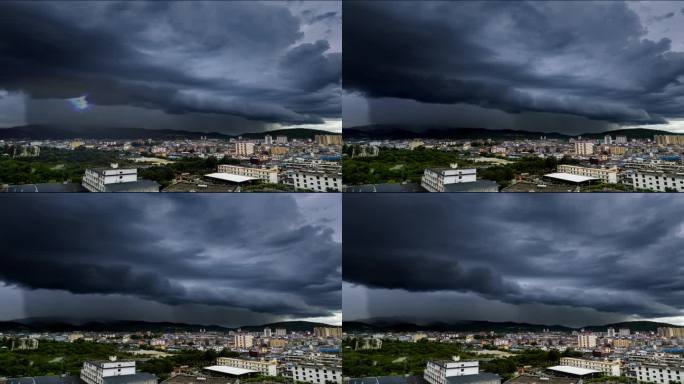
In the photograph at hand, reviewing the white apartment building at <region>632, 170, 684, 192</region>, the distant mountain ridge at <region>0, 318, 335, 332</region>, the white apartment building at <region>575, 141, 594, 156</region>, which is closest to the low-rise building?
the distant mountain ridge at <region>0, 318, 335, 332</region>

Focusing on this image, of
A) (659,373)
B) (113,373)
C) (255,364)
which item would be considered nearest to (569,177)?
(659,373)

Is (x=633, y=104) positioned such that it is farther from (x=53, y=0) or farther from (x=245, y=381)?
(x=53, y=0)

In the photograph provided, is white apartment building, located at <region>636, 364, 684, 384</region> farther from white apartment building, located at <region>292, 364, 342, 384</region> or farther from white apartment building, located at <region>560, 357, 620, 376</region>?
white apartment building, located at <region>292, 364, 342, 384</region>

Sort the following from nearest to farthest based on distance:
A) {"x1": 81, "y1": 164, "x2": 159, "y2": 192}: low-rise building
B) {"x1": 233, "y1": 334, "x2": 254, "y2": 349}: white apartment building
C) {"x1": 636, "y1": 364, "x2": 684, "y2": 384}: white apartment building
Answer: {"x1": 636, "y1": 364, "x2": 684, "y2": 384}: white apartment building → {"x1": 81, "y1": 164, "x2": 159, "y2": 192}: low-rise building → {"x1": 233, "y1": 334, "x2": 254, "y2": 349}: white apartment building

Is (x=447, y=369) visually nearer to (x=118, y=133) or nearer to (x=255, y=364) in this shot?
(x=255, y=364)

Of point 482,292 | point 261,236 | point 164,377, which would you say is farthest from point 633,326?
point 164,377

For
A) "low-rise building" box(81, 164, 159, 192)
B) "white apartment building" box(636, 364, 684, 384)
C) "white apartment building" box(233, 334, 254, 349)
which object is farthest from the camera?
"white apartment building" box(233, 334, 254, 349)
